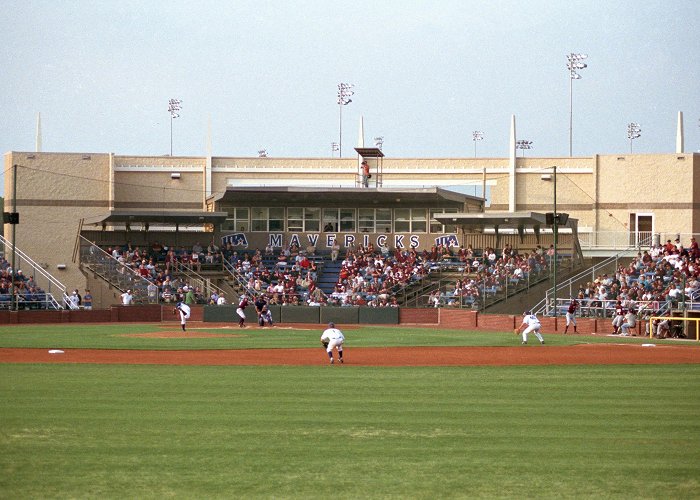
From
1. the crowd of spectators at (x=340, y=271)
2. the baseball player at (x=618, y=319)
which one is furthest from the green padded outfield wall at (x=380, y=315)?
the baseball player at (x=618, y=319)

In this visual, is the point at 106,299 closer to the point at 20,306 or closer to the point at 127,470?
the point at 20,306

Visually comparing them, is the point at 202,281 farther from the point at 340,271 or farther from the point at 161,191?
the point at 161,191

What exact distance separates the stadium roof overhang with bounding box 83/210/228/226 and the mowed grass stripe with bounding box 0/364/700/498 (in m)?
38.0

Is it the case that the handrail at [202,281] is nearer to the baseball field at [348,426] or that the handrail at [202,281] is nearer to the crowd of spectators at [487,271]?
the crowd of spectators at [487,271]

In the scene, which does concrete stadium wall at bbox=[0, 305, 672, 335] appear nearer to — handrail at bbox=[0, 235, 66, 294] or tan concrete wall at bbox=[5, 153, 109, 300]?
handrail at bbox=[0, 235, 66, 294]

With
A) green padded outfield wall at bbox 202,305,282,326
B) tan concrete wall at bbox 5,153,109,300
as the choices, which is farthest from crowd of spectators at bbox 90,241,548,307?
tan concrete wall at bbox 5,153,109,300

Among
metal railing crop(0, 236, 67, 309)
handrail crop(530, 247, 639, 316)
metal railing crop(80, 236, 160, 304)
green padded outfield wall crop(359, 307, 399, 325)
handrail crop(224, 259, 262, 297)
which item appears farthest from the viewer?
handrail crop(224, 259, 262, 297)

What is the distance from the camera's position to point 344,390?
2239 centimetres

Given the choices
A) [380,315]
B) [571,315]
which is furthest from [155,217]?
[571,315]

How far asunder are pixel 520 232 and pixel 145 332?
2739 centimetres

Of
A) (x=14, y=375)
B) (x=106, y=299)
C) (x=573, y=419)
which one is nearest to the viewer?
(x=573, y=419)

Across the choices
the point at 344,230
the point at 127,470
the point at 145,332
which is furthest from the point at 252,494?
the point at 344,230

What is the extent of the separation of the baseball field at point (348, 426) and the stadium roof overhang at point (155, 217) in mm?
31418

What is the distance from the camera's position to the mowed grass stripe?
13.0 m
